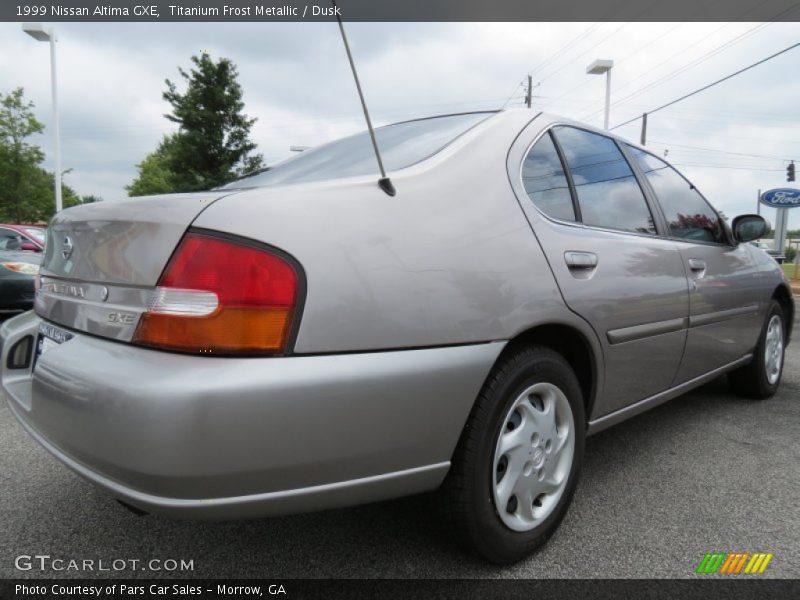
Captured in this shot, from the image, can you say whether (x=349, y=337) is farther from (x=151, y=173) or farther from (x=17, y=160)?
(x=151, y=173)

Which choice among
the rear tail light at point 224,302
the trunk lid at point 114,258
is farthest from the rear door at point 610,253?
the trunk lid at point 114,258

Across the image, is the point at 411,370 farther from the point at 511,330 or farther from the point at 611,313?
the point at 611,313

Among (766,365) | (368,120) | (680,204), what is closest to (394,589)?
(368,120)

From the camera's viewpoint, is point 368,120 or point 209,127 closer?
point 368,120

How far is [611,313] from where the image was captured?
6.41 ft

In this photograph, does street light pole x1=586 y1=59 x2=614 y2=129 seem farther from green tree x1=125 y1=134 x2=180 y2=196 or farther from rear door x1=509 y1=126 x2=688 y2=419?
green tree x1=125 y1=134 x2=180 y2=196

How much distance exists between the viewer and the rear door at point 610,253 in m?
1.82

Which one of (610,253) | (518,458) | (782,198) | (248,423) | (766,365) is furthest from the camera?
(782,198)

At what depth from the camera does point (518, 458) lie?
1661mm

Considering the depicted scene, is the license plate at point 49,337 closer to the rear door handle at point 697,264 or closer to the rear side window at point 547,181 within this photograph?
the rear side window at point 547,181

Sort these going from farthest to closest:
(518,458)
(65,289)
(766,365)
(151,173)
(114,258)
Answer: (151,173) < (766,365) < (518,458) < (65,289) < (114,258)

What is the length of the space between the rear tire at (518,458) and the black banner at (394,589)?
11 cm

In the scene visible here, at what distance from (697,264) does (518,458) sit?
1.58 meters

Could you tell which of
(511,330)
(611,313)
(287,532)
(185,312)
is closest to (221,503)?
(185,312)
